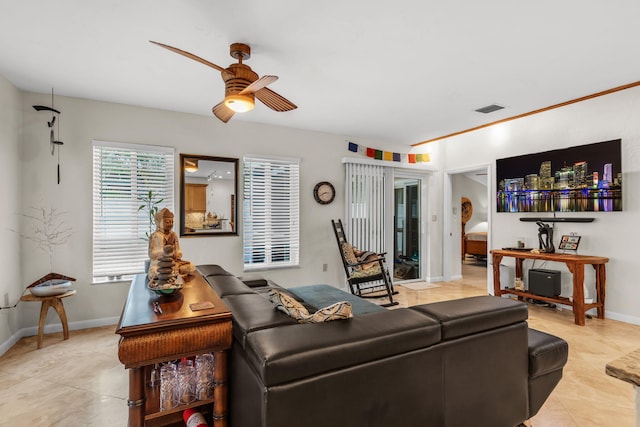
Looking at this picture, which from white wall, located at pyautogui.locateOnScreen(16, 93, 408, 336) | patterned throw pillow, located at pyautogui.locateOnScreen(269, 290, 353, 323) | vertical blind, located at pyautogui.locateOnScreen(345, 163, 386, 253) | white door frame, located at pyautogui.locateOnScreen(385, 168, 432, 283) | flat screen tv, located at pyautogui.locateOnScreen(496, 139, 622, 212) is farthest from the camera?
white door frame, located at pyautogui.locateOnScreen(385, 168, 432, 283)

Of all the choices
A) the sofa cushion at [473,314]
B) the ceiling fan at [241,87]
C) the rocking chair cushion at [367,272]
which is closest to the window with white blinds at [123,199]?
the ceiling fan at [241,87]

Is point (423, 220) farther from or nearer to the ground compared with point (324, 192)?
nearer to the ground

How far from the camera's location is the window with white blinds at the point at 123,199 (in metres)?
3.65

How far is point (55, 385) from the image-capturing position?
7.82 ft

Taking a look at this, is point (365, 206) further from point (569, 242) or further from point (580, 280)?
point (580, 280)

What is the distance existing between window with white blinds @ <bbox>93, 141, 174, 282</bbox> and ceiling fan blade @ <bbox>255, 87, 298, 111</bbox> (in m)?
1.94

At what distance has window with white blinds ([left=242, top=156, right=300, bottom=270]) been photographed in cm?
446

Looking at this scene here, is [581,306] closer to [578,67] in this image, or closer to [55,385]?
[578,67]

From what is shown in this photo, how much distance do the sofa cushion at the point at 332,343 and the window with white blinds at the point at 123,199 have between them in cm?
318

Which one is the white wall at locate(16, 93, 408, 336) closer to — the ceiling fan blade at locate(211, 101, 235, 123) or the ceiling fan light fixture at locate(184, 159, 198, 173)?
the ceiling fan light fixture at locate(184, 159, 198, 173)

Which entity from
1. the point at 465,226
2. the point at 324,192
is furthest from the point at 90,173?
the point at 465,226

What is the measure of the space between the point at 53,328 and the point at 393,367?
385 centimetres

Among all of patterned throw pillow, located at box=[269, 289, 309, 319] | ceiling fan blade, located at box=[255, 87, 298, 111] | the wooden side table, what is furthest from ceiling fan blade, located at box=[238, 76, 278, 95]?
the wooden side table

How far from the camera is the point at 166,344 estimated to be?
1334mm
